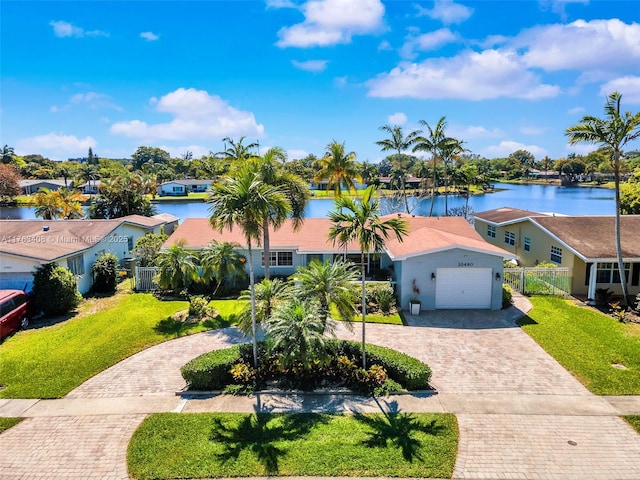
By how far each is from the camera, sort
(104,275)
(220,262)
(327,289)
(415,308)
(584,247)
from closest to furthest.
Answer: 1. (327,289)
2. (415,308)
3. (220,262)
4. (584,247)
5. (104,275)

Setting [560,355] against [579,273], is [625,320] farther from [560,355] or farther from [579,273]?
[560,355]

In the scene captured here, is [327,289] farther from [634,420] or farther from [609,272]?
[609,272]

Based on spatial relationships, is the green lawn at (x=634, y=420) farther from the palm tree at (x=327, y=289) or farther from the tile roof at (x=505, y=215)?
the tile roof at (x=505, y=215)

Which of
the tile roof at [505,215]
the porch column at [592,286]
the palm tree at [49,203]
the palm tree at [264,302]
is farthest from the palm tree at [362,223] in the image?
the palm tree at [49,203]

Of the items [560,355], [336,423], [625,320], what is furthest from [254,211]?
[625,320]

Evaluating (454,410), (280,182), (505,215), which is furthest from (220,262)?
(505,215)

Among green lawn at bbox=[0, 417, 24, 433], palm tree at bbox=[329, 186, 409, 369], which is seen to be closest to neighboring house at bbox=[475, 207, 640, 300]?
palm tree at bbox=[329, 186, 409, 369]
